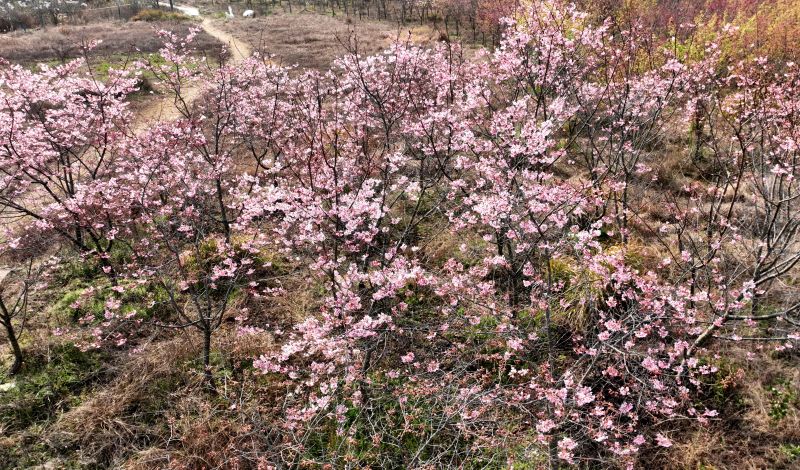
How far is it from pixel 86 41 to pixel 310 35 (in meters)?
13.5

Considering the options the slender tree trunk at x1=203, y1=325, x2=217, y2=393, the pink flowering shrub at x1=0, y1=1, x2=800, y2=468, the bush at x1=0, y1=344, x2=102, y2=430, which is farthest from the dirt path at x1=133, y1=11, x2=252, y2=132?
the slender tree trunk at x1=203, y1=325, x2=217, y2=393

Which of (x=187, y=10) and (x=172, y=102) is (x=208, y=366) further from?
(x=187, y=10)

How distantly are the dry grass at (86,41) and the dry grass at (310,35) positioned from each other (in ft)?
11.4

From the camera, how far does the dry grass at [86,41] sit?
24156mm

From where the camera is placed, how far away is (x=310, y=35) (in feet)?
103

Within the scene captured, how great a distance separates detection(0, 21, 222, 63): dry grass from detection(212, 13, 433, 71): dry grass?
137 inches

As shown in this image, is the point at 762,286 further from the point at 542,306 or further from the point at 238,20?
the point at 238,20

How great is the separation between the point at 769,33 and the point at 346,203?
42.0 feet

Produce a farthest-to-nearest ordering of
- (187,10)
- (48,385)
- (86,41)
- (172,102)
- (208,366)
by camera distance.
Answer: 1. (187,10)
2. (86,41)
3. (172,102)
4. (48,385)
5. (208,366)

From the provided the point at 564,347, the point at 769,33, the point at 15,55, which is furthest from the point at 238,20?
the point at 564,347

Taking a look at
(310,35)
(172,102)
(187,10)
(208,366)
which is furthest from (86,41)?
(208,366)

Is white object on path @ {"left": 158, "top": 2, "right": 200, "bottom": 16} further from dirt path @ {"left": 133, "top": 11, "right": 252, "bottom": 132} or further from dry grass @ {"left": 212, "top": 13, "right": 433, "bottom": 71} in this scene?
dirt path @ {"left": 133, "top": 11, "right": 252, "bottom": 132}

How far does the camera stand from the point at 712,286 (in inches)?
258

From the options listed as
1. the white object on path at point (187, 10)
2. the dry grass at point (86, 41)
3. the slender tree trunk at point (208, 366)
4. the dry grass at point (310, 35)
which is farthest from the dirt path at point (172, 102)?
the white object on path at point (187, 10)
